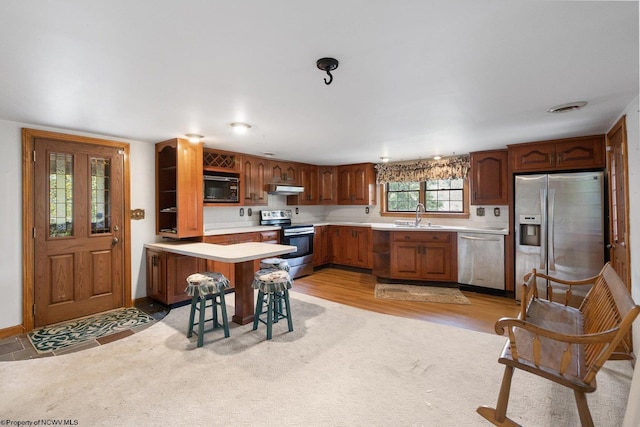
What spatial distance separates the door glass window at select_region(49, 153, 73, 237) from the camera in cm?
318

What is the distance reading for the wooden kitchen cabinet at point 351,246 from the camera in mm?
5547

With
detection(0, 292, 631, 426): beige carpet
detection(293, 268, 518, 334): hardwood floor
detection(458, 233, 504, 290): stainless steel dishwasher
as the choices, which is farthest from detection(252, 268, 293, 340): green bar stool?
detection(458, 233, 504, 290): stainless steel dishwasher

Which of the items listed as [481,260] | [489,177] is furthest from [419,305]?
[489,177]

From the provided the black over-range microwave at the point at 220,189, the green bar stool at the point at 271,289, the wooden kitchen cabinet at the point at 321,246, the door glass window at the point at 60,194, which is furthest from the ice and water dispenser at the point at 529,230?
the door glass window at the point at 60,194

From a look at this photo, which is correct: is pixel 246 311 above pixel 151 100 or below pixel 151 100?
below

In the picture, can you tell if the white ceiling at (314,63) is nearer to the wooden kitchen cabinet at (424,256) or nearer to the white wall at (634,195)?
the white wall at (634,195)

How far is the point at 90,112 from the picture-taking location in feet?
8.61

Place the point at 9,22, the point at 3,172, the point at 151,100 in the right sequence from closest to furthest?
the point at 9,22 < the point at 151,100 < the point at 3,172

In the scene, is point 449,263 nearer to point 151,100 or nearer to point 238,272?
point 238,272

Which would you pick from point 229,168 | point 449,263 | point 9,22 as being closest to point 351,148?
point 229,168

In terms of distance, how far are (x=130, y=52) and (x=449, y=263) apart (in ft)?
14.9

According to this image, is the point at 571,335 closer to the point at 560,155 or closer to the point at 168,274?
the point at 560,155

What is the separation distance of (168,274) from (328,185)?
11.5 ft

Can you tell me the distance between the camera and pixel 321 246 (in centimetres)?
576
